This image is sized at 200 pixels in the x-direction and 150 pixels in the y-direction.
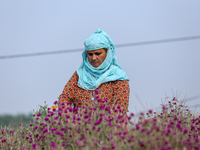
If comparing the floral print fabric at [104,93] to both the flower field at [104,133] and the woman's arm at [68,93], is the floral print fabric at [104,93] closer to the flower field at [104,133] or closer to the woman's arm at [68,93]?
the woman's arm at [68,93]

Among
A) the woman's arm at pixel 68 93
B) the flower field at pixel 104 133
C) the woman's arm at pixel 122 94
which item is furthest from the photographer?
the woman's arm at pixel 68 93

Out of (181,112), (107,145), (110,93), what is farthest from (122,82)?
(107,145)

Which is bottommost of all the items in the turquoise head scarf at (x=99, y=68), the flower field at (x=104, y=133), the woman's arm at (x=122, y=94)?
the flower field at (x=104, y=133)

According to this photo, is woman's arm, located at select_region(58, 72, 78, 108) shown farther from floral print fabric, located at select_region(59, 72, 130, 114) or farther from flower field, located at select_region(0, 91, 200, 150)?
flower field, located at select_region(0, 91, 200, 150)

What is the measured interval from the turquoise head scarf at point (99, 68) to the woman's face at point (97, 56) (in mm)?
52

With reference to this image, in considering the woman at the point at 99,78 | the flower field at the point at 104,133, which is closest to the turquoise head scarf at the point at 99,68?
the woman at the point at 99,78

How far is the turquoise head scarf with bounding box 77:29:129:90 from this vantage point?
204 inches

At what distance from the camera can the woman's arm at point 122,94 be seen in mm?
5105

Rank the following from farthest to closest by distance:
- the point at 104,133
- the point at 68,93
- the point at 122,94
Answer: the point at 68,93, the point at 122,94, the point at 104,133

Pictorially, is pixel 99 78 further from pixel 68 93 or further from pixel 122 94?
pixel 68 93

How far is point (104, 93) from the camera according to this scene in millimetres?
5184

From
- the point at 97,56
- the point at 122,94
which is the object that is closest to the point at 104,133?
the point at 122,94

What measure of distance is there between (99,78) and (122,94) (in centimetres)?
48

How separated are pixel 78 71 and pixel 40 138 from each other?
4.85 feet
